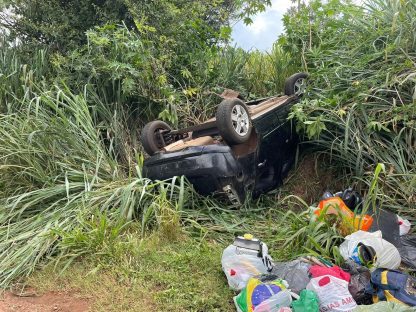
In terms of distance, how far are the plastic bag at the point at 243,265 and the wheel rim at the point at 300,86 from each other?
281 centimetres

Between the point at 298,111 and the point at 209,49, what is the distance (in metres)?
2.55

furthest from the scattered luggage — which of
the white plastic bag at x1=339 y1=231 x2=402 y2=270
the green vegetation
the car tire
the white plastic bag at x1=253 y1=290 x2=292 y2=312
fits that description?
the car tire

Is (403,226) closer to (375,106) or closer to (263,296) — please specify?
(375,106)

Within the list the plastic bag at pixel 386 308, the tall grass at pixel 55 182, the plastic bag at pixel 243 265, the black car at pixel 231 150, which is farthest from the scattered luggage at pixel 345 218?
the tall grass at pixel 55 182

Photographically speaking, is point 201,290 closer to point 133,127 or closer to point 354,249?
point 354,249

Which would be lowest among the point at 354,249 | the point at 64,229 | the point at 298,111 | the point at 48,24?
the point at 354,249

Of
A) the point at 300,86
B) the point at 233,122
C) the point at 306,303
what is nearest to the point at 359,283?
the point at 306,303

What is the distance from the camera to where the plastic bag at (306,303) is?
3.15 metres

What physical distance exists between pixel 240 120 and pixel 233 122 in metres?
0.12

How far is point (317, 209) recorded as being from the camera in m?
4.33

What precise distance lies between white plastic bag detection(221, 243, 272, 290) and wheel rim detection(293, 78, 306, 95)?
9.23 ft

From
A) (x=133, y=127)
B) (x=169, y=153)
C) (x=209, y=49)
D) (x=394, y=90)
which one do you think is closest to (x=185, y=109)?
(x=133, y=127)

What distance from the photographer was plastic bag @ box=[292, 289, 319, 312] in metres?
3.15

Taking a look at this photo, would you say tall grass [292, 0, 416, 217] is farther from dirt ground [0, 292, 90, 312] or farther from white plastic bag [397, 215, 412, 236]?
dirt ground [0, 292, 90, 312]
